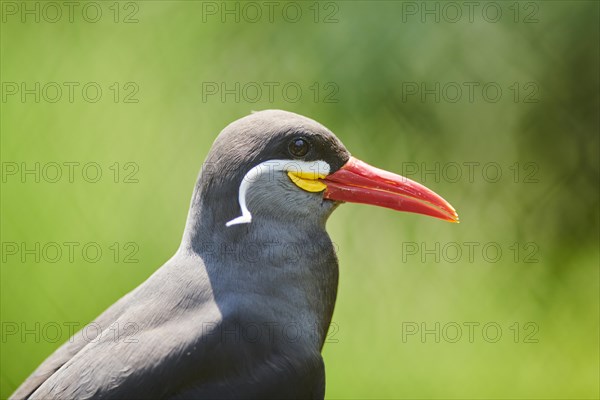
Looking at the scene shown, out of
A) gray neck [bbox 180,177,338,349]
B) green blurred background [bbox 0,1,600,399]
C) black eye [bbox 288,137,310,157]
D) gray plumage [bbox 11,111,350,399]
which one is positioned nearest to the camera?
gray plumage [bbox 11,111,350,399]

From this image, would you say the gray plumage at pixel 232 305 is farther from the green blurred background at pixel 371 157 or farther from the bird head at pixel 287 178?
the green blurred background at pixel 371 157

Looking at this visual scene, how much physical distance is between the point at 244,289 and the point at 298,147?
1.33ft

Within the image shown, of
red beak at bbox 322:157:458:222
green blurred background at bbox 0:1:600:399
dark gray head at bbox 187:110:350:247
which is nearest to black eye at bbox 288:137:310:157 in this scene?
dark gray head at bbox 187:110:350:247

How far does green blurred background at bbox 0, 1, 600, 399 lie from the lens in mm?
3764

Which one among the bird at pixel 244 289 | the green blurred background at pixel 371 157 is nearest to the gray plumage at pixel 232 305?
the bird at pixel 244 289

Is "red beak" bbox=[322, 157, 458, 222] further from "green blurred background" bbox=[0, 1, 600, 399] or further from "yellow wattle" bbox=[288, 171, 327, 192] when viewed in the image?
"green blurred background" bbox=[0, 1, 600, 399]

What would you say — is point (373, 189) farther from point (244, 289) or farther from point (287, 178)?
point (244, 289)

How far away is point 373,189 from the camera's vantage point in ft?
7.90

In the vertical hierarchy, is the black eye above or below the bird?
above

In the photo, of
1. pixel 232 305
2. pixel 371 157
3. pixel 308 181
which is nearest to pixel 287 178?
pixel 308 181

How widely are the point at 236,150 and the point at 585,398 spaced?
2.29 m

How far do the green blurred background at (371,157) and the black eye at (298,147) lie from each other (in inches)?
56.5

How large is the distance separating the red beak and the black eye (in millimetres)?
112

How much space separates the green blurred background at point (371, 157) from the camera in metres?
3.76
